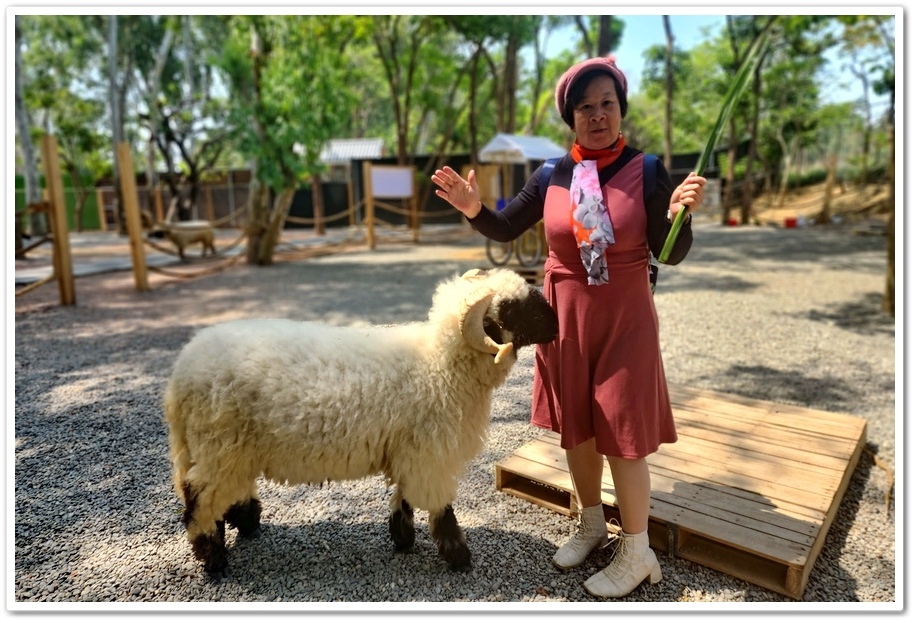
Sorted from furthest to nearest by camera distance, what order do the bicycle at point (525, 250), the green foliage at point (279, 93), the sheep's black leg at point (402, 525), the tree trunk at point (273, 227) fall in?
the tree trunk at point (273, 227)
the green foliage at point (279, 93)
the bicycle at point (525, 250)
the sheep's black leg at point (402, 525)

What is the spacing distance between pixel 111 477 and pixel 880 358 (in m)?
6.40

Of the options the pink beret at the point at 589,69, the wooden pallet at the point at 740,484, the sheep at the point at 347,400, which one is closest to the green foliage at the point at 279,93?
the wooden pallet at the point at 740,484

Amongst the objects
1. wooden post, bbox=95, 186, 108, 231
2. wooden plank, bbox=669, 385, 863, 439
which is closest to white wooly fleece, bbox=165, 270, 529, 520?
wooden plank, bbox=669, 385, 863, 439

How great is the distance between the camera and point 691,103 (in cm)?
3344

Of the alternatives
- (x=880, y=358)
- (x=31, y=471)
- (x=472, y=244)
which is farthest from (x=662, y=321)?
(x=472, y=244)

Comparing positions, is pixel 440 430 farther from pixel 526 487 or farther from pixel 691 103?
pixel 691 103

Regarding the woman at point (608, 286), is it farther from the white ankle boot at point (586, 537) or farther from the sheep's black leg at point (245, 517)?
the sheep's black leg at point (245, 517)

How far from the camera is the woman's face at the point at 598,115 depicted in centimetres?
212

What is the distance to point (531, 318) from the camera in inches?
88.7

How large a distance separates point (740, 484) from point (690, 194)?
1708mm

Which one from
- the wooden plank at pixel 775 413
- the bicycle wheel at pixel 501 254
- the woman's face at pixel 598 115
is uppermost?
the woman's face at pixel 598 115

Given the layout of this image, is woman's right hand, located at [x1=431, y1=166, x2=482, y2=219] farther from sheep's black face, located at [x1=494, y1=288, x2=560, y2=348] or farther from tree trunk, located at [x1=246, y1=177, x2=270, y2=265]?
tree trunk, located at [x1=246, y1=177, x2=270, y2=265]

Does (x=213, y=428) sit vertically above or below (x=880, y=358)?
above

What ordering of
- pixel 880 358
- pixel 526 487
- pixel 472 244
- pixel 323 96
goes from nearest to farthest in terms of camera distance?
pixel 526 487
pixel 880 358
pixel 323 96
pixel 472 244
